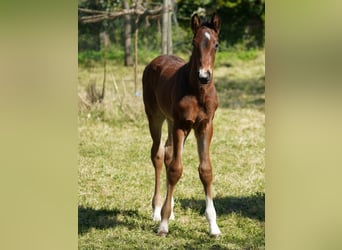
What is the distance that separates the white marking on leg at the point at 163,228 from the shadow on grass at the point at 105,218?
12 centimetres

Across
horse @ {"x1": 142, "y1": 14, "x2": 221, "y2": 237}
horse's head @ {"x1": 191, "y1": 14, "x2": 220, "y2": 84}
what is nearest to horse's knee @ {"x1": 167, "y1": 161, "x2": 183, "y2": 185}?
horse @ {"x1": 142, "y1": 14, "x2": 221, "y2": 237}

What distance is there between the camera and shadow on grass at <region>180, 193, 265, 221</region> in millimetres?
2258

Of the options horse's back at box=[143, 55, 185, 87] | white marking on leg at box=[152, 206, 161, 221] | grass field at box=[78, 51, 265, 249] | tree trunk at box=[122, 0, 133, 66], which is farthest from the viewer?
tree trunk at box=[122, 0, 133, 66]

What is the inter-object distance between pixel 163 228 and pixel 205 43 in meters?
0.64

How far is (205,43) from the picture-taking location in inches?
78.3

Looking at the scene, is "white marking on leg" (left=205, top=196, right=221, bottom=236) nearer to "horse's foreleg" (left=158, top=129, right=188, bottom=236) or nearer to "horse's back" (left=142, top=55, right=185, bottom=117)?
"horse's foreleg" (left=158, top=129, right=188, bottom=236)

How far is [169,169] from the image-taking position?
2258 millimetres

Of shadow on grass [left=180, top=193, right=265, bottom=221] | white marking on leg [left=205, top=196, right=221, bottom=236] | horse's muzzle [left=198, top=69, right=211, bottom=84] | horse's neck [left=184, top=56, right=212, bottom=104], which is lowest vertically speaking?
shadow on grass [left=180, top=193, right=265, bottom=221]

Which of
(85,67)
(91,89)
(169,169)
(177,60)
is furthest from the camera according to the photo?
(85,67)

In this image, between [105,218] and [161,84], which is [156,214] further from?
[161,84]

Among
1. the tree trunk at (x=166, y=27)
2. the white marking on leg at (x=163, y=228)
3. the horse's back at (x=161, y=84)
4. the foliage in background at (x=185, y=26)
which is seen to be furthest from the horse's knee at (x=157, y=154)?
the tree trunk at (x=166, y=27)
